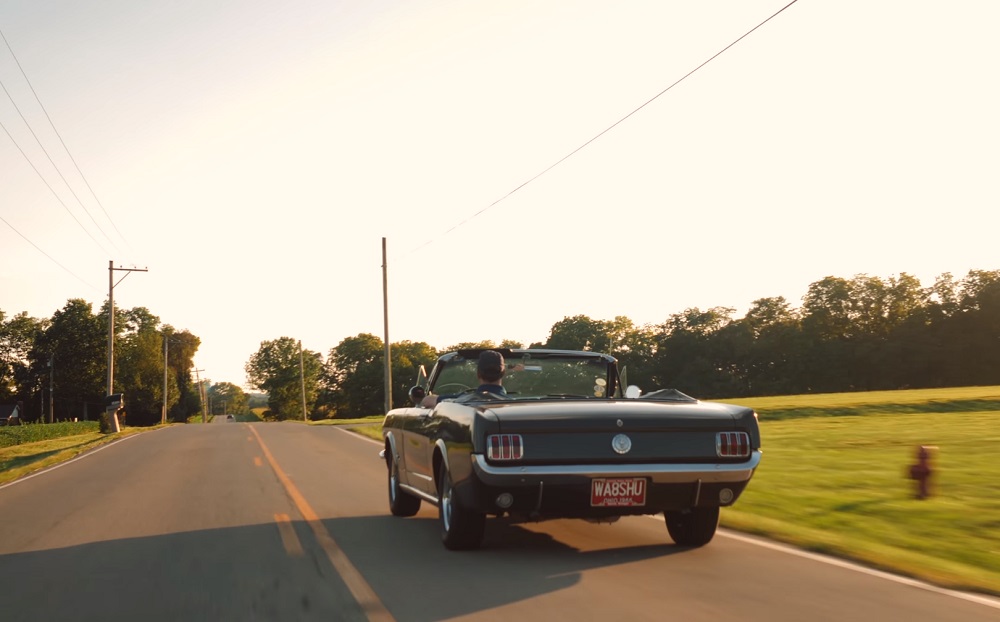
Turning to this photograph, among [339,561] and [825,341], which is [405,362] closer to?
[825,341]

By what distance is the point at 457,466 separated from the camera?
6988 millimetres

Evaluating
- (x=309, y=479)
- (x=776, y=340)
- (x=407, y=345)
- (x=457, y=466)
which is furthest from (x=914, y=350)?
(x=457, y=466)

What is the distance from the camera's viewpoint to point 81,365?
336 ft

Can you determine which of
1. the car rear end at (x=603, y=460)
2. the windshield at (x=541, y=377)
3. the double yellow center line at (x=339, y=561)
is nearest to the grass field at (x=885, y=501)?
the car rear end at (x=603, y=460)

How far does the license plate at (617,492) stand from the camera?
21.4 feet

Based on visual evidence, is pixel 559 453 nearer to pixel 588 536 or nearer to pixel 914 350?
pixel 588 536

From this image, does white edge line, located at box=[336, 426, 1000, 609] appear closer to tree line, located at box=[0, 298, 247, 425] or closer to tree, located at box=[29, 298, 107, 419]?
tree line, located at box=[0, 298, 247, 425]

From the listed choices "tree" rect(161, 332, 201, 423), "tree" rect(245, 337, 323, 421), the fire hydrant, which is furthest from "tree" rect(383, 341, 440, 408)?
the fire hydrant

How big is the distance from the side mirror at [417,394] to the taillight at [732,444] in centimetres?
323

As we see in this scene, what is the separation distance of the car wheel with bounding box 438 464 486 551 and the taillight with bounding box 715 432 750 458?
6.08 ft

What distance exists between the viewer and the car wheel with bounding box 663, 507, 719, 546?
24.3 ft

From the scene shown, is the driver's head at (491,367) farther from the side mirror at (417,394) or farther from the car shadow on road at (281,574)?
the car shadow on road at (281,574)

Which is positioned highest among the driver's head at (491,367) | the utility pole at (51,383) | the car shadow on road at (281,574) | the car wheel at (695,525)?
the utility pole at (51,383)

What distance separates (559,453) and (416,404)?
307 cm
